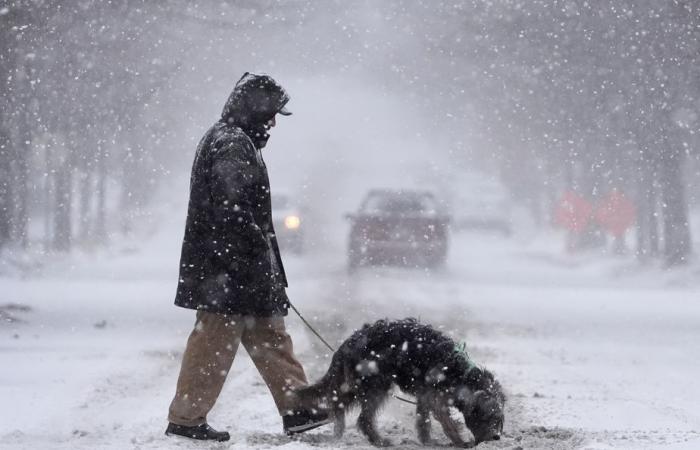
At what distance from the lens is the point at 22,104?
16.2m

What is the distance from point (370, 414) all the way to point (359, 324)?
5392 millimetres

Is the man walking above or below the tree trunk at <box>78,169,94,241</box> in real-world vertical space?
below

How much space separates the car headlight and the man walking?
14170 millimetres

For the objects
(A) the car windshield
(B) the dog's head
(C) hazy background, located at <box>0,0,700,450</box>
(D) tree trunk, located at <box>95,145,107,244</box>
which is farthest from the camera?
(D) tree trunk, located at <box>95,145,107,244</box>

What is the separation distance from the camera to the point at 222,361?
4.61 meters

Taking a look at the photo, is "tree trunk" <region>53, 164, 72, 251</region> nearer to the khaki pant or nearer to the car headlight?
the car headlight

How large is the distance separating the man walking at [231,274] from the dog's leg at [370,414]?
225 mm

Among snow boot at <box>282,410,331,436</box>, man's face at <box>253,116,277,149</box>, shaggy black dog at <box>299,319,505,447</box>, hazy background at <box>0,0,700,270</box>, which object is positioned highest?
hazy background at <box>0,0,700,270</box>

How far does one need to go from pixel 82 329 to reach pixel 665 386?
230 inches

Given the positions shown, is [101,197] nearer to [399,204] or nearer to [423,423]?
[399,204]

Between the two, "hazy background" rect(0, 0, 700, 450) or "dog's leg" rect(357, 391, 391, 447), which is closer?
"dog's leg" rect(357, 391, 391, 447)

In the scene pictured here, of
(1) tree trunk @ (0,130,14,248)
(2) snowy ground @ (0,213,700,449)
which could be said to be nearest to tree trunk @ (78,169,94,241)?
(2) snowy ground @ (0,213,700,449)

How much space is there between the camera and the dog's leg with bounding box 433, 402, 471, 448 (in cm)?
450

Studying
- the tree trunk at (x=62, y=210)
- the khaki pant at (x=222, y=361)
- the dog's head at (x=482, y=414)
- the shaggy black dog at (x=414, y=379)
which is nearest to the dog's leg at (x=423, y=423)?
the shaggy black dog at (x=414, y=379)
